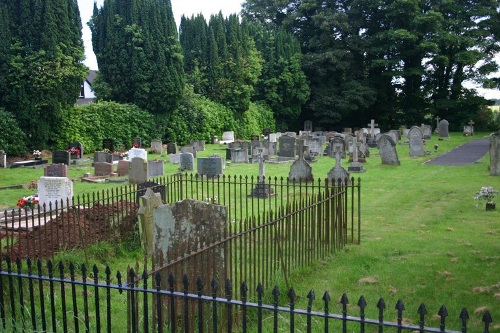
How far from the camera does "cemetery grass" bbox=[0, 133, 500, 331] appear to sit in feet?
24.6

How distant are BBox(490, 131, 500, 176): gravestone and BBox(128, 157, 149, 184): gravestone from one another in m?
12.6

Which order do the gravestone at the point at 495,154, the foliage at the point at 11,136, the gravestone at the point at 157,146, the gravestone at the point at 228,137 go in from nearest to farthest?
the gravestone at the point at 495,154, the foliage at the point at 11,136, the gravestone at the point at 157,146, the gravestone at the point at 228,137

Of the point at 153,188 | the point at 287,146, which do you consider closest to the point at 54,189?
the point at 153,188

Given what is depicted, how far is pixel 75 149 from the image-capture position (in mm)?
27844

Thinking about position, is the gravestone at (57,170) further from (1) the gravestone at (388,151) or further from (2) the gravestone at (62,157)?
(1) the gravestone at (388,151)

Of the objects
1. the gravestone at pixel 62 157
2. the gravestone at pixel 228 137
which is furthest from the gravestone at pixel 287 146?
the gravestone at pixel 228 137

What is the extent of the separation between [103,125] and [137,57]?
19.8 ft

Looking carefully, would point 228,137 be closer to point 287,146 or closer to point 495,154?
point 287,146

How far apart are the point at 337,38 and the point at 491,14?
14.7 m

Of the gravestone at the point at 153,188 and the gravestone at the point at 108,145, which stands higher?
the gravestone at the point at 108,145

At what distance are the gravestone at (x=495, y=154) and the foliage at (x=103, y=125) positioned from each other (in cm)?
2161

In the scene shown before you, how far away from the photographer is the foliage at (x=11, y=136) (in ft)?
88.0

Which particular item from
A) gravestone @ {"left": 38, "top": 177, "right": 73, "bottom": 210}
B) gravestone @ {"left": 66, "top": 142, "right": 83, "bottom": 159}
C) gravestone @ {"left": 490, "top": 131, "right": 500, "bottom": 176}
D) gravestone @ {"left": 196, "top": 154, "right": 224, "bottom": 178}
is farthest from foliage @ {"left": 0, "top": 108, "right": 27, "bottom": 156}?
gravestone @ {"left": 490, "top": 131, "right": 500, "bottom": 176}

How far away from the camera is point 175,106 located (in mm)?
37875
